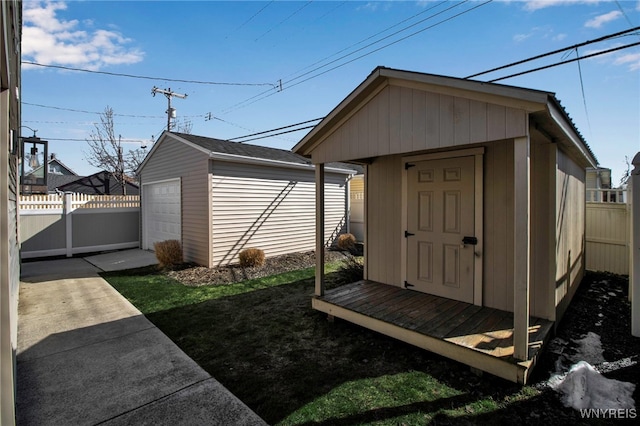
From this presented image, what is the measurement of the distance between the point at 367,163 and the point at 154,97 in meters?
17.2

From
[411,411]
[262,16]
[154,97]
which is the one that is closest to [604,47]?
[411,411]

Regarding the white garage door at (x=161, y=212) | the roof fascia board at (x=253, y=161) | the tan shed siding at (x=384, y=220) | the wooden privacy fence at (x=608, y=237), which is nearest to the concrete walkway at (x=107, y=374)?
the tan shed siding at (x=384, y=220)

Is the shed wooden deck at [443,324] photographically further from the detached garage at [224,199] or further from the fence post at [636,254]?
the detached garage at [224,199]

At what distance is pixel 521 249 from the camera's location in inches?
106

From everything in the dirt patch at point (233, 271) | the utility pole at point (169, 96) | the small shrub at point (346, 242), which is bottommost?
the dirt patch at point (233, 271)

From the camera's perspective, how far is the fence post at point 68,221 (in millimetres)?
9672

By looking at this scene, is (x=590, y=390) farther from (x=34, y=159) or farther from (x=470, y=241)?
(x=34, y=159)

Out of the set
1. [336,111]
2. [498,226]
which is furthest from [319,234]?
[498,226]

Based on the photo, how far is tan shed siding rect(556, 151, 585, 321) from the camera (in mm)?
3801

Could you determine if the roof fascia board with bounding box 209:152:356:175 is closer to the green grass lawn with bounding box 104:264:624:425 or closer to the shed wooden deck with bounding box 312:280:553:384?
the green grass lawn with bounding box 104:264:624:425

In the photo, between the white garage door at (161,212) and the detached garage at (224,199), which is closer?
the detached garage at (224,199)

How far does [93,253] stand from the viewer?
33.1 feet

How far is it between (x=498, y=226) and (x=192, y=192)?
7.12 meters

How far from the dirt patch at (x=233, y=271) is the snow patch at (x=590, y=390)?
18.7 ft
